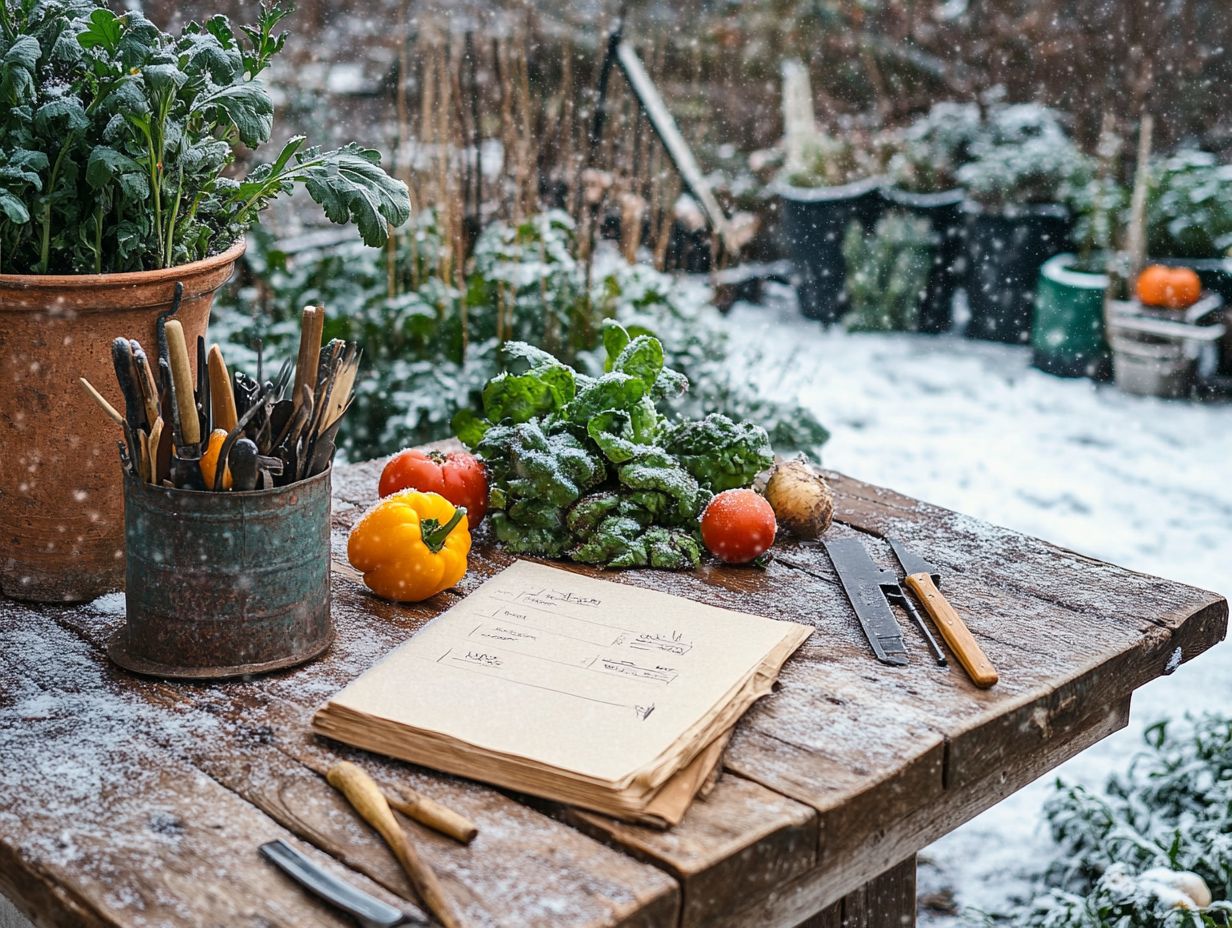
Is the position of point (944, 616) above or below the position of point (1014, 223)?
below

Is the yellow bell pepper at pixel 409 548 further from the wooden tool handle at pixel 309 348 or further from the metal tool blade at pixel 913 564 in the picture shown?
the metal tool blade at pixel 913 564

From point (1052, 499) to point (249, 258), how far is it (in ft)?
8.65

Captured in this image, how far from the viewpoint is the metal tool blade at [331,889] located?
871 mm

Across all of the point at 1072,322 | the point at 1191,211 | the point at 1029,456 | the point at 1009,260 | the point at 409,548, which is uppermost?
the point at 1191,211

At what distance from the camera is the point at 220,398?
1244 mm

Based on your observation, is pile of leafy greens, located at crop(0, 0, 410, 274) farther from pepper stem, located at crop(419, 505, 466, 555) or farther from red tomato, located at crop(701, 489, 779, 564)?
red tomato, located at crop(701, 489, 779, 564)

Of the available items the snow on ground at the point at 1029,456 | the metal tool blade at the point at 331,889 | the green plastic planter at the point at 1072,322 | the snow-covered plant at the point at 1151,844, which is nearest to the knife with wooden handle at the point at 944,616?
the metal tool blade at the point at 331,889

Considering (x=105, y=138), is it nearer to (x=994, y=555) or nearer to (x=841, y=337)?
(x=994, y=555)

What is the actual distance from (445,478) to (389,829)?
2.25 feet

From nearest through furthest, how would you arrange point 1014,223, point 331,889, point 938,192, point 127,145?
point 331,889, point 127,145, point 1014,223, point 938,192

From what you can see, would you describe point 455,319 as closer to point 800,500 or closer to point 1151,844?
point 800,500

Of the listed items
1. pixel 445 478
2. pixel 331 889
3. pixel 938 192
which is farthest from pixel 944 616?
pixel 938 192

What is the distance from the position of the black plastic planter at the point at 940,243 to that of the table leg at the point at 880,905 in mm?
4382

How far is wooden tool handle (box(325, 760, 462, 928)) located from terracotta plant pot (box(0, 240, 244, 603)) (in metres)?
0.52
